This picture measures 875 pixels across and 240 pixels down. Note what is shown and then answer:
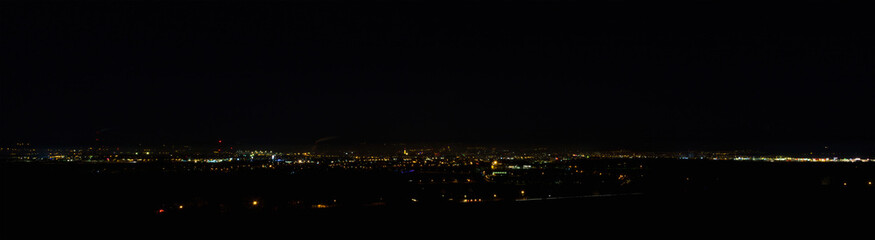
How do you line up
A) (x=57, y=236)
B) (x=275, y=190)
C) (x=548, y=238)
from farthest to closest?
1. (x=275, y=190)
2. (x=57, y=236)
3. (x=548, y=238)

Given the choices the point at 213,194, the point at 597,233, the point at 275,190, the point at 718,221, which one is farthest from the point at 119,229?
the point at 275,190

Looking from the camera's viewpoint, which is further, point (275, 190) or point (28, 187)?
point (275, 190)

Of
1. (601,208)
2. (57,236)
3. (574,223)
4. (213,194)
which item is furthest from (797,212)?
(213,194)

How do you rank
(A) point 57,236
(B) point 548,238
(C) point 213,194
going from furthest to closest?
(C) point 213,194 → (A) point 57,236 → (B) point 548,238

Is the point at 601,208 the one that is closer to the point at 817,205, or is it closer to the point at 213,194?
the point at 817,205

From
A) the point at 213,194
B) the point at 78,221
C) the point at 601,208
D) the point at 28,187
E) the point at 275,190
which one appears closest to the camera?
the point at 78,221

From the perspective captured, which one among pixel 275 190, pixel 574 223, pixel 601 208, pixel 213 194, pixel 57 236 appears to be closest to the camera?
pixel 57 236

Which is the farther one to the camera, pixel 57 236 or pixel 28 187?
pixel 28 187

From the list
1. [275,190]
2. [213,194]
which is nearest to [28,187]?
[213,194]

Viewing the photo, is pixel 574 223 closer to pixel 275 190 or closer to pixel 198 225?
pixel 198 225
